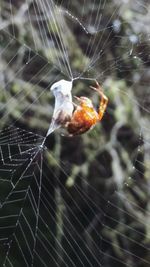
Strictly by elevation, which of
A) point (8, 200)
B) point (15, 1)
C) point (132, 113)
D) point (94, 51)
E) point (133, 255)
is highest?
point (15, 1)

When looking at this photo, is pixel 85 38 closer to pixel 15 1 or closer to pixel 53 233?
pixel 15 1

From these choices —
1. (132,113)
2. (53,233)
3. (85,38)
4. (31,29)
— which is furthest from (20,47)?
(53,233)

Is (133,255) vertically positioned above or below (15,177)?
below

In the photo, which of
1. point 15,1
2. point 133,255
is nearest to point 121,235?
point 133,255

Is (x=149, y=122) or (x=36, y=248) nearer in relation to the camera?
(x=149, y=122)

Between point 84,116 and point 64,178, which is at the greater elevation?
point 84,116

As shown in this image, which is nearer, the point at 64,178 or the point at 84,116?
the point at 84,116

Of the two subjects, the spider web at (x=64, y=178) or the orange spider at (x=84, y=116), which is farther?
the spider web at (x=64, y=178)

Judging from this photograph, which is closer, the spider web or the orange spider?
the orange spider
